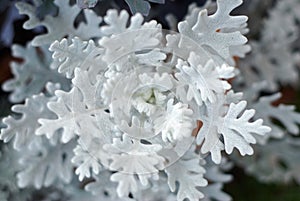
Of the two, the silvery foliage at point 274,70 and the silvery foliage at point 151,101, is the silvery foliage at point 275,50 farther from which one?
the silvery foliage at point 151,101

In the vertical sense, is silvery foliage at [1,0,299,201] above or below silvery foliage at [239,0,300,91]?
below

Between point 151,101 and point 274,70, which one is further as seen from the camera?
point 274,70

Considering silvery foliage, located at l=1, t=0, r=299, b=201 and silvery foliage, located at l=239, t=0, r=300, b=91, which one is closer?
silvery foliage, located at l=1, t=0, r=299, b=201

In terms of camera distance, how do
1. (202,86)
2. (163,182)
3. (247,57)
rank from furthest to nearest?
(247,57) → (163,182) → (202,86)

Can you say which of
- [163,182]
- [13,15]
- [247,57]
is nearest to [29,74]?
[13,15]

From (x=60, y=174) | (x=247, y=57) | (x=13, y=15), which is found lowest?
(x=60, y=174)

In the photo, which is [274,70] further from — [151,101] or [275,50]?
[151,101]

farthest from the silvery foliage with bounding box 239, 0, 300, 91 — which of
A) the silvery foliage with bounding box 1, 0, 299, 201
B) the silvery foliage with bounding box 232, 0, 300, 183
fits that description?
the silvery foliage with bounding box 1, 0, 299, 201

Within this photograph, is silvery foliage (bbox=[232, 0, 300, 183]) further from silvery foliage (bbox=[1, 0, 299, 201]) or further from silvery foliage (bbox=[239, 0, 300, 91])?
silvery foliage (bbox=[1, 0, 299, 201])

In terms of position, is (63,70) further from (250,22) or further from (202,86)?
(250,22)

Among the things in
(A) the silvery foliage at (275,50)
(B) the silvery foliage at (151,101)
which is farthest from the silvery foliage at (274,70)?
(B) the silvery foliage at (151,101)

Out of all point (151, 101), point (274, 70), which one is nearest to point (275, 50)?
point (274, 70)
